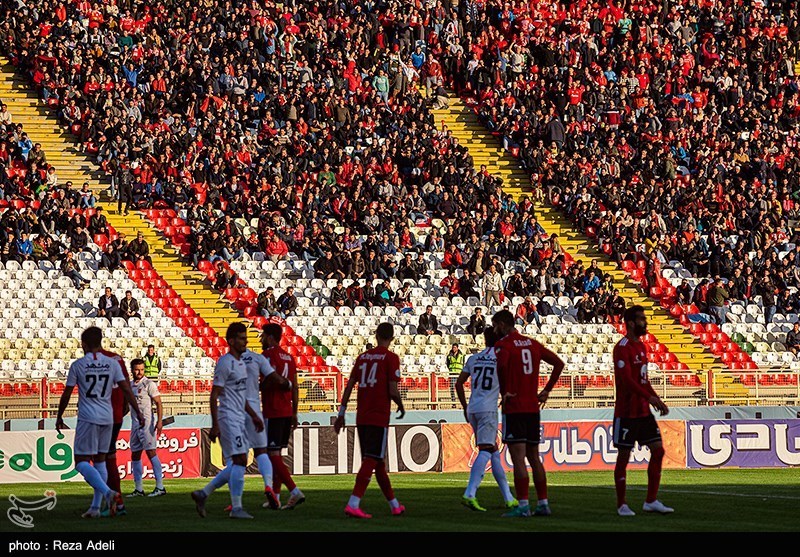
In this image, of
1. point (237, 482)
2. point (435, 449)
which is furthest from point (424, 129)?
point (237, 482)

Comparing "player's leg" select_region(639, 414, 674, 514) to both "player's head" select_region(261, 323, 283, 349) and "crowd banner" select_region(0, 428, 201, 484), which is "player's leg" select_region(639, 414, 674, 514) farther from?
"crowd banner" select_region(0, 428, 201, 484)

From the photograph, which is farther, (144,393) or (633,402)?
(144,393)

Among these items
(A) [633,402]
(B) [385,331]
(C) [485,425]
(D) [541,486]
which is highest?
(B) [385,331]

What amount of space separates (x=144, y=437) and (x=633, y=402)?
7505 mm

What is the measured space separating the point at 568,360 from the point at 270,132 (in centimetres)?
1049

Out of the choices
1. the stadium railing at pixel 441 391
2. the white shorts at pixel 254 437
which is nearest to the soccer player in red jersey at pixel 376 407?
the white shorts at pixel 254 437

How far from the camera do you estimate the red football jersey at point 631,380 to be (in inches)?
623

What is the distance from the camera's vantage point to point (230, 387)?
51.5ft

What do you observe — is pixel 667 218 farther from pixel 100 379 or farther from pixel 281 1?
pixel 100 379

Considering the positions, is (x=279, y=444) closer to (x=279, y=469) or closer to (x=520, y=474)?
(x=279, y=469)

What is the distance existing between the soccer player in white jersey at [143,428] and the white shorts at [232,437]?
470 cm

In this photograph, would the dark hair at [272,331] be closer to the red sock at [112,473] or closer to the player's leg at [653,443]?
the red sock at [112,473]
